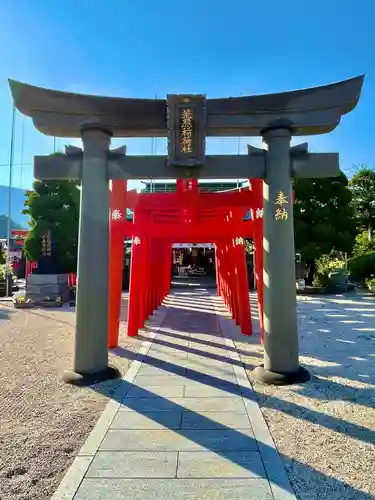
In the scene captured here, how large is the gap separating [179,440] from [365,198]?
985 inches

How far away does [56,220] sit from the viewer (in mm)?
16812

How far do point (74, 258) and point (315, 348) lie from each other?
11.5m

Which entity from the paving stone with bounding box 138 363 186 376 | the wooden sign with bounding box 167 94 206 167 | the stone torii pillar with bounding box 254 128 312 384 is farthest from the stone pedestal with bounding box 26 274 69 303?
the stone torii pillar with bounding box 254 128 312 384

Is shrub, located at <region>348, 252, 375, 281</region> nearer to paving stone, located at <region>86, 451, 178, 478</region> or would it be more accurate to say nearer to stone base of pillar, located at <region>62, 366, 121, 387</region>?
stone base of pillar, located at <region>62, 366, 121, 387</region>

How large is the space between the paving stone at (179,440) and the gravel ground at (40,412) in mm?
331

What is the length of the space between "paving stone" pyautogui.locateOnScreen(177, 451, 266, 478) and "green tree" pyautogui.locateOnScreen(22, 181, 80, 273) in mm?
14203

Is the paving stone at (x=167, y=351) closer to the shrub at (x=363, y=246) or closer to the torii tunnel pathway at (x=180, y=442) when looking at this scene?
the torii tunnel pathway at (x=180, y=442)

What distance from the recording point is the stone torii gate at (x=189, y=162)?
5.70 m

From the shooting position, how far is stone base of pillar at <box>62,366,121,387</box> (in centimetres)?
556

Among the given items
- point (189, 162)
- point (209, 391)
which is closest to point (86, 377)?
point (209, 391)

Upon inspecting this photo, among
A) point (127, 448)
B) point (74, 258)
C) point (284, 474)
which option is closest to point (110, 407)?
point (127, 448)

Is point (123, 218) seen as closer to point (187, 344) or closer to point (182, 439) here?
point (187, 344)

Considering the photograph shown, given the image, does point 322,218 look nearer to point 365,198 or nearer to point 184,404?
point 365,198

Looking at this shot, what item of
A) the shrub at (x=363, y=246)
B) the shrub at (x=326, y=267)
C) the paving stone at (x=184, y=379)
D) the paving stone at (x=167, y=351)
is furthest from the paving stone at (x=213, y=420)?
the shrub at (x=363, y=246)
